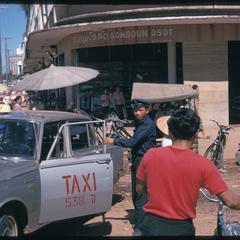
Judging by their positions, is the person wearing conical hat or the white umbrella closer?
the person wearing conical hat

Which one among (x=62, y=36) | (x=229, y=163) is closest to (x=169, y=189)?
(x=229, y=163)

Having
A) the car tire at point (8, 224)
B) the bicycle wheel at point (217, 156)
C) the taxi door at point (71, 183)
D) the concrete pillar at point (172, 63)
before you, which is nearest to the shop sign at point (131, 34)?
the concrete pillar at point (172, 63)

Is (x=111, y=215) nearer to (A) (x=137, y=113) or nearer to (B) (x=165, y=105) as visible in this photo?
(A) (x=137, y=113)

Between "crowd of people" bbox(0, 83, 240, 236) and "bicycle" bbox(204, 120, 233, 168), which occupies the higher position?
"crowd of people" bbox(0, 83, 240, 236)

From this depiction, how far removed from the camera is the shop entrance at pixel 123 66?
22984 mm

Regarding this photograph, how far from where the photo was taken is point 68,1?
2312cm

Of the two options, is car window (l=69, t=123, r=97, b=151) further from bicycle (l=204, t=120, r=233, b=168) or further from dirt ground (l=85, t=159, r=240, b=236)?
bicycle (l=204, t=120, r=233, b=168)

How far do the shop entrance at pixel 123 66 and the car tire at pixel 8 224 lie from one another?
16.7 meters

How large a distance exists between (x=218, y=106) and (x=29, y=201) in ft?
54.3

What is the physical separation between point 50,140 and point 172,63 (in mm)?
15739

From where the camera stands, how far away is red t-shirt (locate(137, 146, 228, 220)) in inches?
142

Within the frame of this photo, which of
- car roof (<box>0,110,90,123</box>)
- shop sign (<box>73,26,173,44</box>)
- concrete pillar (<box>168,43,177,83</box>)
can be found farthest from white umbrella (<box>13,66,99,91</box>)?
concrete pillar (<box>168,43,177,83</box>)

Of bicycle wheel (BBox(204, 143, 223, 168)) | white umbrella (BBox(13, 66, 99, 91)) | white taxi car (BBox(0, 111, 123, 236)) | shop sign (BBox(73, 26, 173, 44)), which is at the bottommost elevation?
bicycle wheel (BBox(204, 143, 223, 168))

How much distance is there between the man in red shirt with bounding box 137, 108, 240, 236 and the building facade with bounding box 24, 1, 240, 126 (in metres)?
16.5
